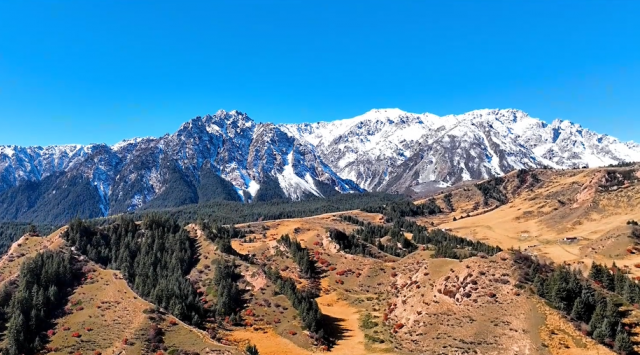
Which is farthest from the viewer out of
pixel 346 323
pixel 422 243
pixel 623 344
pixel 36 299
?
pixel 422 243

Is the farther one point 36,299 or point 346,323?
point 346,323

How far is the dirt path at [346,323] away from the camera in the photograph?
73800 mm

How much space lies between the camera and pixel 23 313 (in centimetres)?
7631

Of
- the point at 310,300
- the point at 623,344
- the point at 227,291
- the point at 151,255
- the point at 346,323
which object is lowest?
the point at 346,323

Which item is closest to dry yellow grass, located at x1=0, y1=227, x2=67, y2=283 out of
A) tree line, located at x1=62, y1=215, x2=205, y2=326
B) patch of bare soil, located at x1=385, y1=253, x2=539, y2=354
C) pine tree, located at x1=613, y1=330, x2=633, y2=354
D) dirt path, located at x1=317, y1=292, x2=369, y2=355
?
tree line, located at x1=62, y1=215, x2=205, y2=326

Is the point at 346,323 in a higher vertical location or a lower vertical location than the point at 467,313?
lower

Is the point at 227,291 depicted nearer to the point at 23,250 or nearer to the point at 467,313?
the point at 467,313

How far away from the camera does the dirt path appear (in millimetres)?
73800

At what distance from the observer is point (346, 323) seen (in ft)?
284

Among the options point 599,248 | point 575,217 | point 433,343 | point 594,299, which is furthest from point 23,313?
point 575,217

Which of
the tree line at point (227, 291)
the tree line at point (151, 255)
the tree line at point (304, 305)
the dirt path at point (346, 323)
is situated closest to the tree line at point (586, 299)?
the dirt path at point (346, 323)

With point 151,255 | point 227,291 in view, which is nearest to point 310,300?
point 227,291

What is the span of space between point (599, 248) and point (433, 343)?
93441 mm

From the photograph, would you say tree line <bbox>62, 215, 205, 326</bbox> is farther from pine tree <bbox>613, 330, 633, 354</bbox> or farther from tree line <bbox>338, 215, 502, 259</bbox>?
pine tree <bbox>613, 330, 633, 354</bbox>
